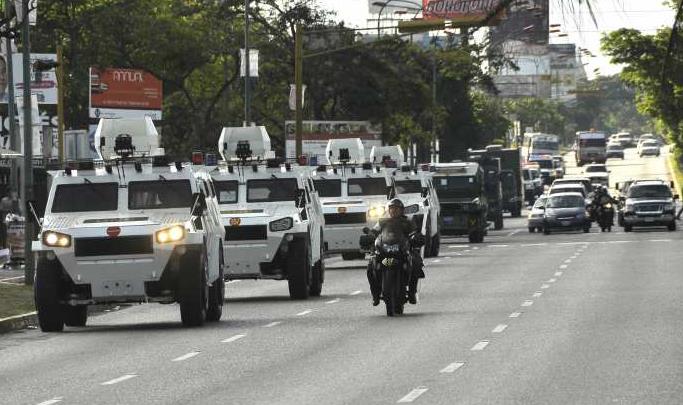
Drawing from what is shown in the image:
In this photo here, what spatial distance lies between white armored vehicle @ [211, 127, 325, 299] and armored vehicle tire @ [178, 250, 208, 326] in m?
5.99

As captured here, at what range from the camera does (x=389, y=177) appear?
144 feet

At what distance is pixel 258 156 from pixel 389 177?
35.8 feet

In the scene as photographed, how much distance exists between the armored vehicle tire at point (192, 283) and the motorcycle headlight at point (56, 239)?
4.88 ft

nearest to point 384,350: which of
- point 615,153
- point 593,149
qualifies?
point 593,149

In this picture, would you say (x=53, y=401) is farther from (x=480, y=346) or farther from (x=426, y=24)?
(x=480, y=346)

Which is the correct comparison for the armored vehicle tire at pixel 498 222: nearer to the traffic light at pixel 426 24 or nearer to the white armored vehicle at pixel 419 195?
the white armored vehicle at pixel 419 195

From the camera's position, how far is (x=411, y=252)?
24875 mm

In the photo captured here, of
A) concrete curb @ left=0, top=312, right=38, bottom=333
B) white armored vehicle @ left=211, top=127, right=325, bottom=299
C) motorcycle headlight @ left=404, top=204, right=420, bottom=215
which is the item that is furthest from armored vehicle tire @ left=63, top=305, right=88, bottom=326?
motorcycle headlight @ left=404, top=204, right=420, bottom=215

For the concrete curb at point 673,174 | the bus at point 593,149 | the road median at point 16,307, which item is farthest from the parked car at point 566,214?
the bus at point 593,149

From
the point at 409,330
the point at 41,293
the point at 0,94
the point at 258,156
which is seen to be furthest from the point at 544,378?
the point at 0,94

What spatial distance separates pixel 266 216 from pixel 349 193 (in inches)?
514

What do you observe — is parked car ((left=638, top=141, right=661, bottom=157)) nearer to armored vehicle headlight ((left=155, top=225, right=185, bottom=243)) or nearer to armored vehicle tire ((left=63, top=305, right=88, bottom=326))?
armored vehicle tire ((left=63, top=305, right=88, bottom=326))

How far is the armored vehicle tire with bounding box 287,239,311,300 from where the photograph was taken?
29.2m

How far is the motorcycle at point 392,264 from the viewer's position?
24.3 meters
